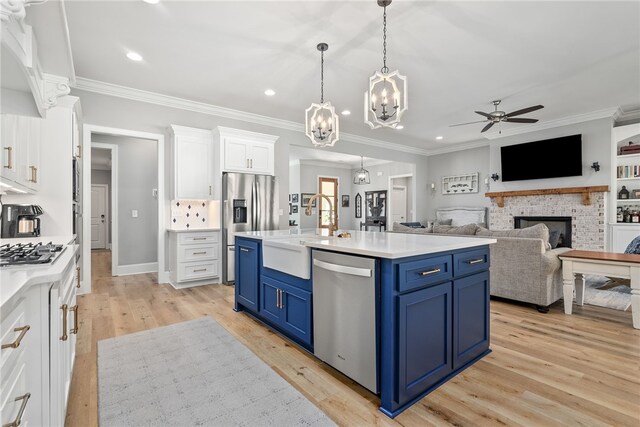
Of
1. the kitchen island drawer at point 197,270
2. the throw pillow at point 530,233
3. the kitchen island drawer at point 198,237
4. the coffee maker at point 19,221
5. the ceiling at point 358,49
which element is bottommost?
the kitchen island drawer at point 197,270

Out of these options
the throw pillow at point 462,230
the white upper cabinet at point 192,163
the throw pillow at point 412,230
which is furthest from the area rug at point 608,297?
the white upper cabinet at point 192,163

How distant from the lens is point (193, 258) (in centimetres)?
441

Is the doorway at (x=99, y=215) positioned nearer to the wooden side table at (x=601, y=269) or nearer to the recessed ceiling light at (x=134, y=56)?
the recessed ceiling light at (x=134, y=56)

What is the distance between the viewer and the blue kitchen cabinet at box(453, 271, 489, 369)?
6.64 ft

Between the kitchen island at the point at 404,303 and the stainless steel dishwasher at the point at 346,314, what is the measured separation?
0.01 meters

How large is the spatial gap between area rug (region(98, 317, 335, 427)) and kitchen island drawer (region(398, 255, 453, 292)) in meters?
0.82

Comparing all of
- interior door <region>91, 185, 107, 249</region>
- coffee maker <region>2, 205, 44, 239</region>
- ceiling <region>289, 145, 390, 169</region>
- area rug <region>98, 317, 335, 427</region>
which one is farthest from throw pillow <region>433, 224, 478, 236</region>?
interior door <region>91, 185, 107, 249</region>

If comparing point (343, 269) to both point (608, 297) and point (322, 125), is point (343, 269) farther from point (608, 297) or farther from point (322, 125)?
point (608, 297)

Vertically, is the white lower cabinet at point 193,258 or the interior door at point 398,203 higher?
the interior door at point 398,203

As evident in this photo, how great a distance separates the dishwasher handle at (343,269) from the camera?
5.63 feet

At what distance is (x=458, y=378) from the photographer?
2.02 meters

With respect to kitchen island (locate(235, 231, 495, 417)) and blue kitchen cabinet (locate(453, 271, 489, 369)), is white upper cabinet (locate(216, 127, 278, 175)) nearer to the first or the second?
kitchen island (locate(235, 231, 495, 417))

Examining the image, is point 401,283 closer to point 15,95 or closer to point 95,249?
point 15,95

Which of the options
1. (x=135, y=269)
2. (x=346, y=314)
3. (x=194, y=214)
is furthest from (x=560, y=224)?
(x=135, y=269)
